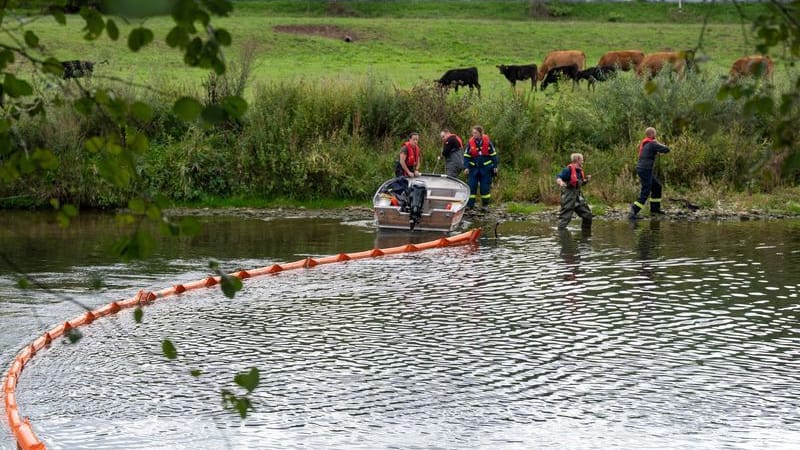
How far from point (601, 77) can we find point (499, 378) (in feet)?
86.7

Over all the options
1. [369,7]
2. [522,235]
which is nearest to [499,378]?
[522,235]

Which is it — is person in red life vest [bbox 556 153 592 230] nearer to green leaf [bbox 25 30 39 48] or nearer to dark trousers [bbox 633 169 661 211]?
dark trousers [bbox 633 169 661 211]

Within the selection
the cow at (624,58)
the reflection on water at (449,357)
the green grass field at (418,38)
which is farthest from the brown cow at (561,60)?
the reflection on water at (449,357)

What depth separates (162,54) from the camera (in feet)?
155

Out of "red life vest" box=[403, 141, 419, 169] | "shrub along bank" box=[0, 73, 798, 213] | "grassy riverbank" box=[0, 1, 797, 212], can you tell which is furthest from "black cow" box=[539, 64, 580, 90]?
"red life vest" box=[403, 141, 419, 169]

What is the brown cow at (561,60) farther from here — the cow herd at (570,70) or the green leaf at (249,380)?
the green leaf at (249,380)

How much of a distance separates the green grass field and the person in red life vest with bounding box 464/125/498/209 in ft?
40.1

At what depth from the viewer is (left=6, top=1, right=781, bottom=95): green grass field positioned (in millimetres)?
46312

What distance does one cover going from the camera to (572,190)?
2592 centimetres

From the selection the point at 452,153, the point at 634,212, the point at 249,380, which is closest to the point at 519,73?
the point at 452,153

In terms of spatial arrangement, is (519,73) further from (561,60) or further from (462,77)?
(462,77)

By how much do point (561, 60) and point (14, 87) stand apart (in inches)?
1569

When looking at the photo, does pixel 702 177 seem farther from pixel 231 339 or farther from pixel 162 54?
pixel 162 54

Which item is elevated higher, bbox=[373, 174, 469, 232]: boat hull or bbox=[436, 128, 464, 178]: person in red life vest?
bbox=[436, 128, 464, 178]: person in red life vest
